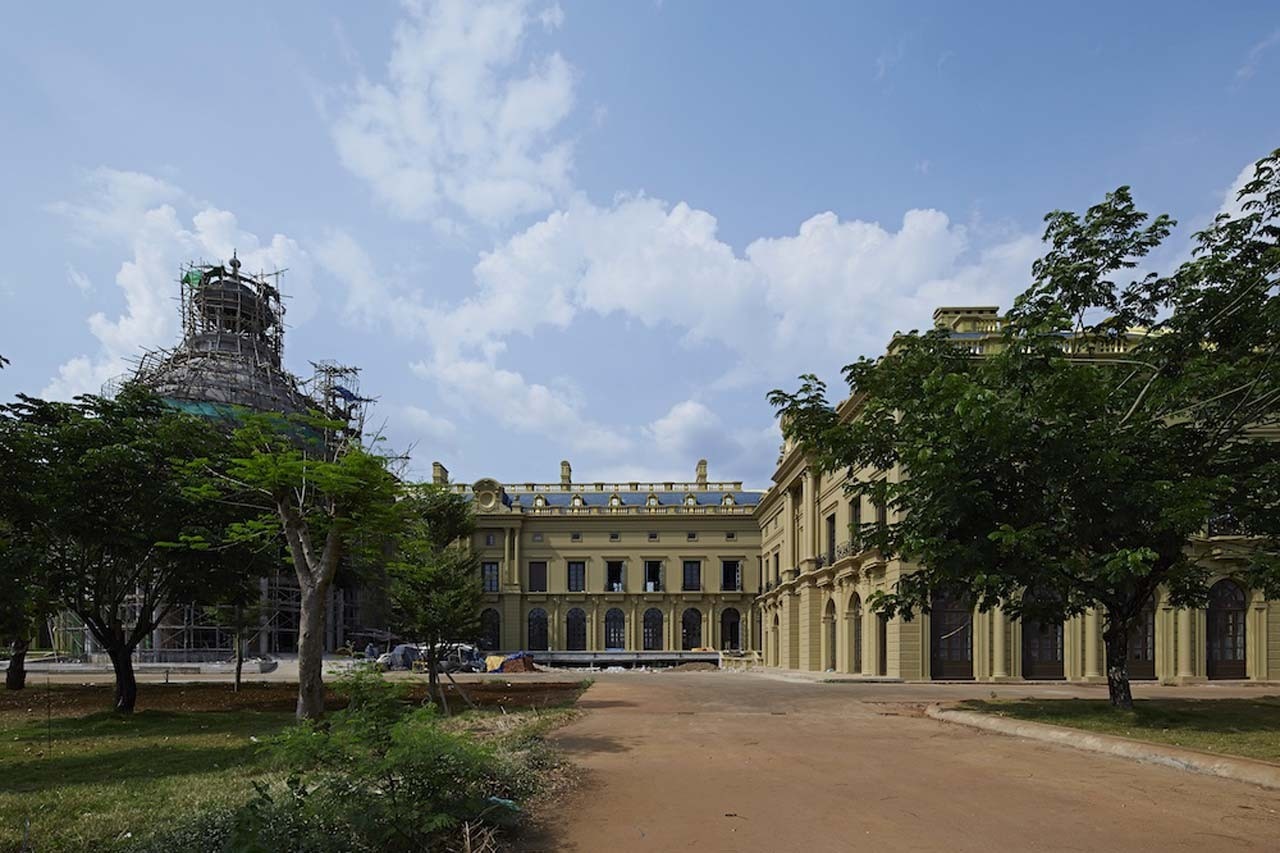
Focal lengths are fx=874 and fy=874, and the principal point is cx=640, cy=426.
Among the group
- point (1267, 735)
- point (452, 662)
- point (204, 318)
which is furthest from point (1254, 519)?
point (204, 318)

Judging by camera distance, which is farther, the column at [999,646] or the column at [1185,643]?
the column at [1185,643]

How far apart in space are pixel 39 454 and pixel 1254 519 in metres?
25.5

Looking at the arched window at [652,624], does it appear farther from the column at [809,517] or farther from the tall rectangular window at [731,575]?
the column at [809,517]

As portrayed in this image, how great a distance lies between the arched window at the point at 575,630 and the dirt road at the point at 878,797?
56.0m

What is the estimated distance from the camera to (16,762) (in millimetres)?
12938

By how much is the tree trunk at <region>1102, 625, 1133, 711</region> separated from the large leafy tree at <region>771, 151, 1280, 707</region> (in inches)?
1.5

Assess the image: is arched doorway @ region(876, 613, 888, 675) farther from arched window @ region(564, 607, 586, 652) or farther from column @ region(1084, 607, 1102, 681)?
arched window @ region(564, 607, 586, 652)

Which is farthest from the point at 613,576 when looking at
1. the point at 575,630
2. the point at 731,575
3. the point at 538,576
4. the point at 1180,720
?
the point at 1180,720

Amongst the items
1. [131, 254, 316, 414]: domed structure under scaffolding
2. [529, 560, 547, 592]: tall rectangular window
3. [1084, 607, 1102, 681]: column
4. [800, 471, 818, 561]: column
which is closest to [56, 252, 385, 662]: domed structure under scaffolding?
[131, 254, 316, 414]: domed structure under scaffolding

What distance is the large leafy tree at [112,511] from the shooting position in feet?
63.3

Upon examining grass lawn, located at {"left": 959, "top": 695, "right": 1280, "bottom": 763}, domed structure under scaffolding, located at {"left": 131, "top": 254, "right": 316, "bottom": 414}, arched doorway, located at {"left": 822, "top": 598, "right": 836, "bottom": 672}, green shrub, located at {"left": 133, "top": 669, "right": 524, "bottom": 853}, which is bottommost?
arched doorway, located at {"left": 822, "top": 598, "right": 836, "bottom": 672}

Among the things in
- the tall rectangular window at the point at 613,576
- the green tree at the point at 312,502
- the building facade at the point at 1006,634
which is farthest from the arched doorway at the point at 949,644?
the tall rectangular window at the point at 613,576

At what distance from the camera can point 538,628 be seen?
71562mm

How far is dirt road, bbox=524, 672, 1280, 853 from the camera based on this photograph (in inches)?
312
